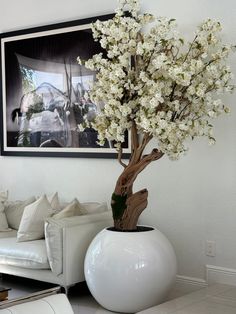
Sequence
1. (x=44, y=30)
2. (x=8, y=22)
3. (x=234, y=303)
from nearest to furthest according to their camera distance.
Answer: (x=234, y=303), (x=44, y=30), (x=8, y=22)

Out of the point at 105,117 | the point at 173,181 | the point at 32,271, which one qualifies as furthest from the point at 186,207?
the point at 32,271

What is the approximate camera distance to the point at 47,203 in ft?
17.6

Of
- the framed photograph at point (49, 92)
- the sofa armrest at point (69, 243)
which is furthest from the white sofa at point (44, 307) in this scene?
the framed photograph at point (49, 92)

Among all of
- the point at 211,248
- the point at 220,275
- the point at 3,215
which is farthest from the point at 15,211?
the point at 220,275

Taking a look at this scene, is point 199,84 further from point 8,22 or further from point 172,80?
point 8,22

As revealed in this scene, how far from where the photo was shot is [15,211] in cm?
583

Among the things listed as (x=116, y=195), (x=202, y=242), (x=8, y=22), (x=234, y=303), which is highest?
(x=8, y=22)

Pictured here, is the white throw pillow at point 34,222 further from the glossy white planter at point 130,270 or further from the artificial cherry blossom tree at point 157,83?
the artificial cherry blossom tree at point 157,83

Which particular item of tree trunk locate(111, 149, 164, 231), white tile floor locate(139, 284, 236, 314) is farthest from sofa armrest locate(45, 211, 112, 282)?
white tile floor locate(139, 284, 236, 314)

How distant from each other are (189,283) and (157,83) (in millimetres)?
1870

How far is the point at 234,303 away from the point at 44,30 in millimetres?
3376

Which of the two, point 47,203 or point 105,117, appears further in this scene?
point 47,203

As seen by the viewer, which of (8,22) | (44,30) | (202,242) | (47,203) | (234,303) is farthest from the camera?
(8,22)

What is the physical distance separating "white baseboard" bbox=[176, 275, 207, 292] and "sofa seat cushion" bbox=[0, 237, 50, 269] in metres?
1.18
